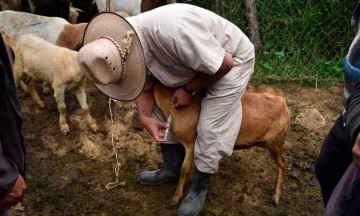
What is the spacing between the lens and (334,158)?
2566 mm

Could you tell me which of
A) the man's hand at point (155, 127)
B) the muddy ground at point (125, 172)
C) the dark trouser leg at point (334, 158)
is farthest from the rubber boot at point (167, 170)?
the dark trouser leg at point (334, 158)

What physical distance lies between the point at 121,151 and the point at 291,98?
2265 millimetres

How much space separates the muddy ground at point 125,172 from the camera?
395cm

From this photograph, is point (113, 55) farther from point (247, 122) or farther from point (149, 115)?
point (247, 122)

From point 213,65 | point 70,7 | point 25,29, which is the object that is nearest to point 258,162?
point 213,65

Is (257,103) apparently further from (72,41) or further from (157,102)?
(72,41)

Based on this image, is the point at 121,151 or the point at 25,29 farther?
the point at 25,29

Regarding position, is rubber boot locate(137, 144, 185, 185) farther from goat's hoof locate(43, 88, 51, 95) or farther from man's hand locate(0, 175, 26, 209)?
goat's hoof locate(43, 88, 51, 95)

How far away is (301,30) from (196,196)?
3.86 meters

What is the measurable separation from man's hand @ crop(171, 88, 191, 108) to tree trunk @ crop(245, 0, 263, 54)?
3.31 metres

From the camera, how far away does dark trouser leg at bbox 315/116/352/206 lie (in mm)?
2498

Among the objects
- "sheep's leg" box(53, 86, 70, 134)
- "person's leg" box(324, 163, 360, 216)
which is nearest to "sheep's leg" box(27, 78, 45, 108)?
"sheep's leg" box(53, 86, 70, 134)

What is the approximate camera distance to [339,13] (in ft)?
22.0

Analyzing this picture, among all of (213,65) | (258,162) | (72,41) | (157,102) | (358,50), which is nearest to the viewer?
(358,50)
